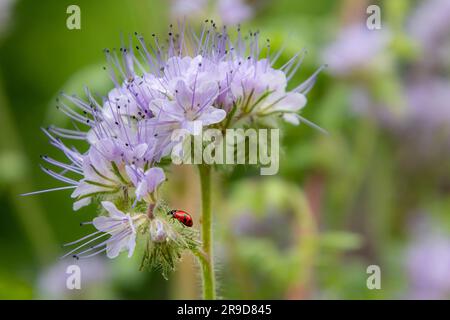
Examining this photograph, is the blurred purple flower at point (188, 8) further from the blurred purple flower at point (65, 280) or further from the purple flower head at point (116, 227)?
the purple flower head at point (116, 227)

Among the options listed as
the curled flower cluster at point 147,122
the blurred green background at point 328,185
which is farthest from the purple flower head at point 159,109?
the blurred green background at point 328,185

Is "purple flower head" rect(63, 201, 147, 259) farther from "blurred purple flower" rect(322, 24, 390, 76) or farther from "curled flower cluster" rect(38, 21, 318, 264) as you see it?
"blurred purple flower" rect(322, 24, 390, 76)

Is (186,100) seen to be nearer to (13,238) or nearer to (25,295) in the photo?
(25,295)

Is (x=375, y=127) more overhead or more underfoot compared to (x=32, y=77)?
more underfoot

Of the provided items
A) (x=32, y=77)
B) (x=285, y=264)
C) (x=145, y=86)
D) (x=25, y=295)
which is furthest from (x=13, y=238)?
(x=145, y=86)

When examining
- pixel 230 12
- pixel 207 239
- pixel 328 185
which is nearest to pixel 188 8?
pixel 230 12

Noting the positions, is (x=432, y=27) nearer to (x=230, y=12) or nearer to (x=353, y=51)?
(x=353, y=51)
